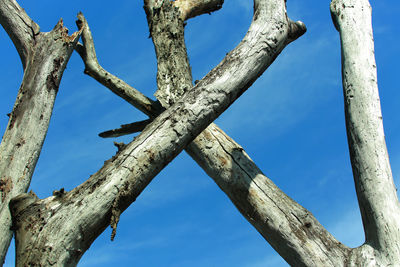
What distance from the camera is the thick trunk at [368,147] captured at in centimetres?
430

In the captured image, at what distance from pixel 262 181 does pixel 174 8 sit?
2838mm

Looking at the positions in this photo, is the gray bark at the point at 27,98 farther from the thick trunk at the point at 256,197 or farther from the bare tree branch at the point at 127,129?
the thick trunk at the point at 256,197

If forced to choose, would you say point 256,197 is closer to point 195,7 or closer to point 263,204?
point 263,204

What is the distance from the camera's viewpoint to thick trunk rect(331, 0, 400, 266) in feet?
14.1

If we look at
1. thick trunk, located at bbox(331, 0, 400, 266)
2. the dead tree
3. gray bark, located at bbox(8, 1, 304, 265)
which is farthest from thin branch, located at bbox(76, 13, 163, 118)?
thick trunk, located at bbox(331, 0, 400, 266)

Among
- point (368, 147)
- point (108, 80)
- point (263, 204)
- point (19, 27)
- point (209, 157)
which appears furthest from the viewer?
point (108, 80)

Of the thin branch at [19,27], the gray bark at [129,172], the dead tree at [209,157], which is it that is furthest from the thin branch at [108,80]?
the gray bark at [129,172]

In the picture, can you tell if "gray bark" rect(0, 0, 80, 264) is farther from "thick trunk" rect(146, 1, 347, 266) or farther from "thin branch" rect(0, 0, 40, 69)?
"thick trunk" rect(146, 1, 347, 266)

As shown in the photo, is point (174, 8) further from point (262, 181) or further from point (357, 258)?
point (357, 258)

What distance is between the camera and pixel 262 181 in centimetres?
497

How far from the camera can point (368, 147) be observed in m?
4.49

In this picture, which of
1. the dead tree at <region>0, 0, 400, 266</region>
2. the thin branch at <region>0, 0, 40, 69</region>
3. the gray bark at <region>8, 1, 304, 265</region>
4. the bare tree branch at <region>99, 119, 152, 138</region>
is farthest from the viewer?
the bare tree branch at <region>99, 119, 152, 138</region>

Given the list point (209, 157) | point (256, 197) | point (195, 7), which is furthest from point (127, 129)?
point (195, 7)

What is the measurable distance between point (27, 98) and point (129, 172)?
1510 mm
